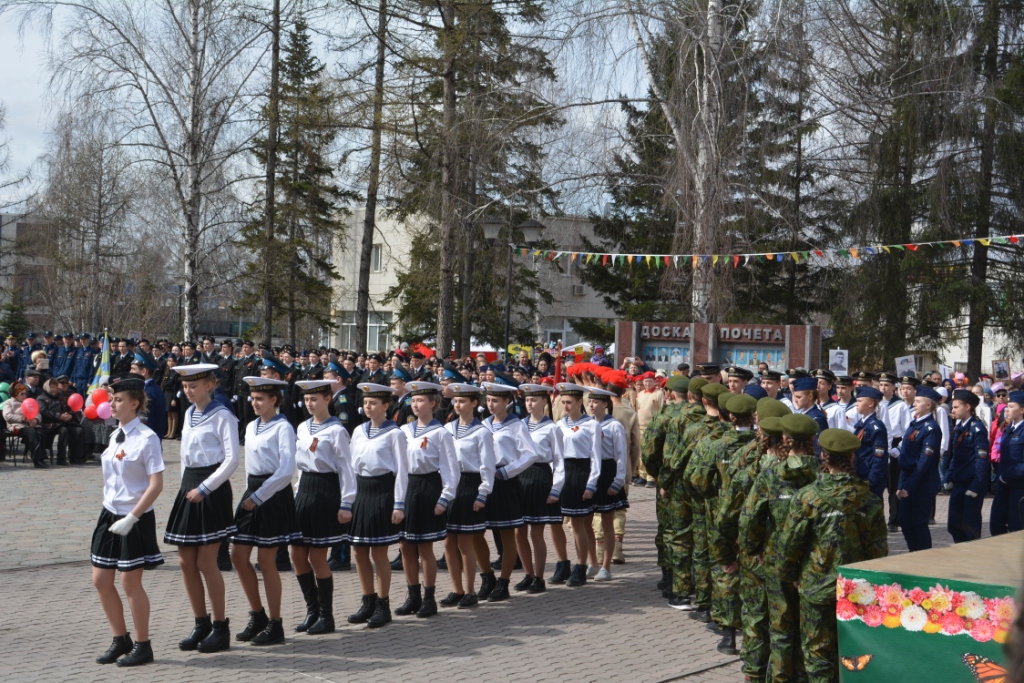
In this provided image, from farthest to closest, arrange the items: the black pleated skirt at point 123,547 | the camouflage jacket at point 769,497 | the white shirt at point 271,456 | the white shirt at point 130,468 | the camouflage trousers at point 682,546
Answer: the camouflage trousers at point 682,546 → the white shirt at point 271,456 → the white shirt at point 130,468 → the black pleated skirt at point 123,547 → the camouflage jacket at point 769,497

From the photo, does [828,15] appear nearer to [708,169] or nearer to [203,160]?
[708,169]

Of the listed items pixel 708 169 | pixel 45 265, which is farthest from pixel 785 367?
pixel 45 265

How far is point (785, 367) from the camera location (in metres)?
21.9

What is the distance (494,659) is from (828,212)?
25655mm

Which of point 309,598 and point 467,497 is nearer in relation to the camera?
point 309,598

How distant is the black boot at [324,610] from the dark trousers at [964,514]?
716 centimetres

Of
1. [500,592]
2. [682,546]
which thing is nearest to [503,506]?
[500,592]

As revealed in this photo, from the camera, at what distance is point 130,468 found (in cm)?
700

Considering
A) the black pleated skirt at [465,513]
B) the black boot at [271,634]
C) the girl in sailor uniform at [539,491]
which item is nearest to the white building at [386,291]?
the girl in sailor uniform at [539,491]

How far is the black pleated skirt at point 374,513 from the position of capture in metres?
8.20

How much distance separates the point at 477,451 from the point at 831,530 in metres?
4.05

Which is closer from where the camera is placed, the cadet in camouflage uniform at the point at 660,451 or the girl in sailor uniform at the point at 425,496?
the girl in sailor uniform at the point at 425,496

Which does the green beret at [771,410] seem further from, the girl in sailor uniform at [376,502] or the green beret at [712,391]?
the girl in sailor uniform at [376,502]

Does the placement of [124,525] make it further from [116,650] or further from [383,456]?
[383,456]
